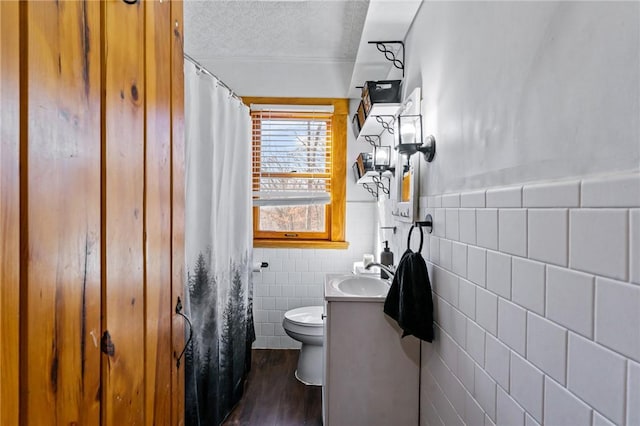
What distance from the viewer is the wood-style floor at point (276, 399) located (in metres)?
1.99

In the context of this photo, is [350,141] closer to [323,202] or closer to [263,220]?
[323,202]

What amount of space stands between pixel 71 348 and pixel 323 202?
7.94 feet

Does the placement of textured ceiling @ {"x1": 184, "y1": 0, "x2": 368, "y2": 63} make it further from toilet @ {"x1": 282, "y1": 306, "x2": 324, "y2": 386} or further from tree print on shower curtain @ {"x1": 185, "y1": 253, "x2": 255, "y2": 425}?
toilet @ {"x1": 282, "y1": 306, "x2": 324, "y2": 386}

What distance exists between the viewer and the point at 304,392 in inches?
89.5

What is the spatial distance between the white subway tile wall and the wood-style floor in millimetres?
1090

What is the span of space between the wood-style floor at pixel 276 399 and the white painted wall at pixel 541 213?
40.5 inches

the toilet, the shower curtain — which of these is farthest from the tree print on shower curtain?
the toilet

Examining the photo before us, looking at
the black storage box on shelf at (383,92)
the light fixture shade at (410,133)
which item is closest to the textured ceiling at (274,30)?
the black storage box on shelf at (383,92)

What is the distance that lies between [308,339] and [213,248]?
91cm

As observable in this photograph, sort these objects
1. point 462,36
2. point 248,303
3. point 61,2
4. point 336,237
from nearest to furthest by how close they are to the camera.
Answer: point 61,2 < point 462,36 < point 248,303 < point 336,237

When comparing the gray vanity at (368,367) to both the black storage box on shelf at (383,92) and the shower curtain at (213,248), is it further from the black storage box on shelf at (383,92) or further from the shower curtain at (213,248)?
the black storage box on shelf at (383,92)

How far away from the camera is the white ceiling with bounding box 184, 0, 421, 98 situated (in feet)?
6.48

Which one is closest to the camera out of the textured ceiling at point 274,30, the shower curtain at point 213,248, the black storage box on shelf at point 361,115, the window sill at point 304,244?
the shower curtain at point 213,248

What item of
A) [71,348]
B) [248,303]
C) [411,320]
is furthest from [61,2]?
[248,303]
